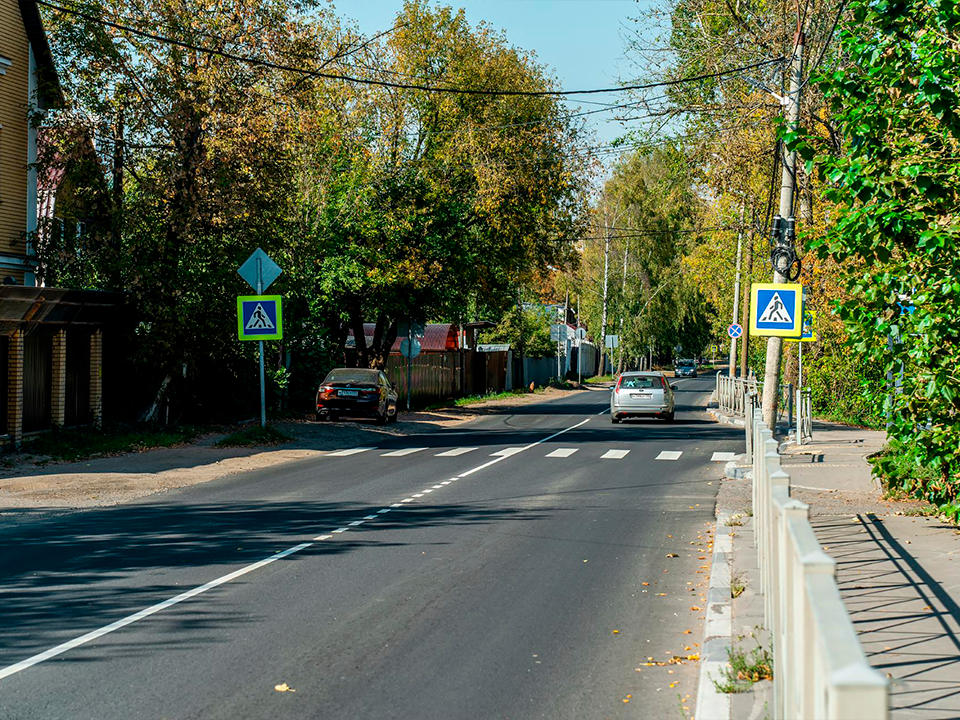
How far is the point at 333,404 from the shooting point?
30.1 metres

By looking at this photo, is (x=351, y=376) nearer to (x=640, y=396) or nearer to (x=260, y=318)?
(x=260, y=318)

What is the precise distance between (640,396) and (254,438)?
14448 millimetres

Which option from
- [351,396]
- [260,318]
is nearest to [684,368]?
[351,396]

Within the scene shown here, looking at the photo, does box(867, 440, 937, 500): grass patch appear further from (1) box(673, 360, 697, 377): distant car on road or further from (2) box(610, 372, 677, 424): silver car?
(1) box(673, 360, 697, 377): distant car on road

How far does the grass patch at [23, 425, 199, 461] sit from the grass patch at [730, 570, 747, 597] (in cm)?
1368

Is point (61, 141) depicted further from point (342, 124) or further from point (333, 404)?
point (342, 124)

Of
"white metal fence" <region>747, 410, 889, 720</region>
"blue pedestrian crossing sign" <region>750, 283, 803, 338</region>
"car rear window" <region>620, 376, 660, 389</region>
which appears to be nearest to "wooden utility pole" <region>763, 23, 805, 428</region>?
"blue pedestrian crossing sign" <region>750, 283, 803, 338</region>

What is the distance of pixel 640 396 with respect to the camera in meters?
33.6

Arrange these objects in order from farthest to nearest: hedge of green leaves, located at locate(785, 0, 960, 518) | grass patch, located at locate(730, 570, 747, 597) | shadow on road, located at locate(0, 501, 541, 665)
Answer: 1. hedge of green leaves, located at locate(785, 0, 960, 518)
2. grass patch, located at locate(730, 570, 747, 597)
3. shadow on road, located at locate(0, 501, 541, 665)

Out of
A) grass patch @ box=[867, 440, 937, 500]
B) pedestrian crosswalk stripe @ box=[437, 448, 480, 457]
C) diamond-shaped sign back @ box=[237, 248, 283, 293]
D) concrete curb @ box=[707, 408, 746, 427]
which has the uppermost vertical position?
diamond-shaped sign back @ box=[237, 248, 283, 293]

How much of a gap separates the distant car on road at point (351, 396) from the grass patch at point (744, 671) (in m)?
24.2

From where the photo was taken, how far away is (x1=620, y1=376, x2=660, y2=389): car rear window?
33.7m

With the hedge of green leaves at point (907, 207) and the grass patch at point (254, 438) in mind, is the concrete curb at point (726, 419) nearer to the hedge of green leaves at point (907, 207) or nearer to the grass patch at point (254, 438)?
the grass patch at point (254, 438)

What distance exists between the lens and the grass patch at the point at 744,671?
592cm
